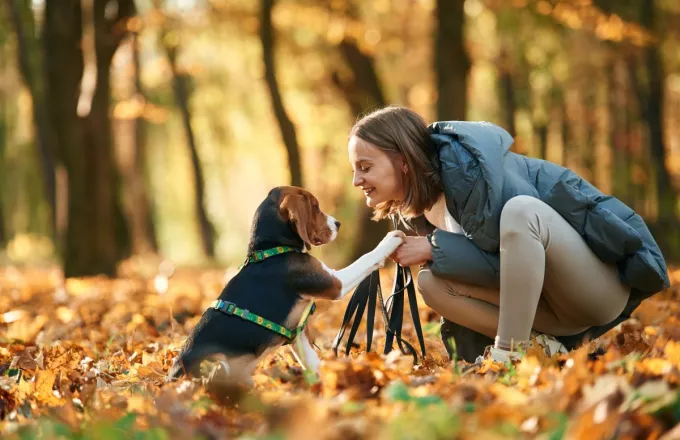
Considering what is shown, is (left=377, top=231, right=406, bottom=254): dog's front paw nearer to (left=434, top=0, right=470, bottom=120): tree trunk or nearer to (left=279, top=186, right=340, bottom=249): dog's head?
(left=279, top=186, right=340, bottom=249): dog's head

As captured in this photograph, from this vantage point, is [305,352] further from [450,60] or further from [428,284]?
[450,60]

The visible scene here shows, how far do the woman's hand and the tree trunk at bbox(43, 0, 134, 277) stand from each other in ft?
28.3

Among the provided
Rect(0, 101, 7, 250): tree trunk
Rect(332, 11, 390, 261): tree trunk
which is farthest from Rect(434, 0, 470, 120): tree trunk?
Rect(0, 101, 7, 250): tree trunk

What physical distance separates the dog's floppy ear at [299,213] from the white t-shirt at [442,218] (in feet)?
2.38

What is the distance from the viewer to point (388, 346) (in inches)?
163

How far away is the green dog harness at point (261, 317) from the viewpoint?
371 cm

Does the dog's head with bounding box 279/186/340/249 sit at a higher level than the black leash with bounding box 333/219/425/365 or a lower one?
higher

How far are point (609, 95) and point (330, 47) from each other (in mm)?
8949

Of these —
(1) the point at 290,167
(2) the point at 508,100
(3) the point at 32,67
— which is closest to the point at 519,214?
(1) the point at 290,167

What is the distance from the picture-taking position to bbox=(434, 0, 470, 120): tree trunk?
35.9 ft

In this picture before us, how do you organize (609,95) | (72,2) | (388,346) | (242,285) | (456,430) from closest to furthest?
(456,430) < (242,285) < (388,346) < (72,2) < (609,95)

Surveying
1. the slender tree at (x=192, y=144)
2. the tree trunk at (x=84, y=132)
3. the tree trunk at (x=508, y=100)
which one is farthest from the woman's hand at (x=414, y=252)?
the slender tree at (x=192, y=144)

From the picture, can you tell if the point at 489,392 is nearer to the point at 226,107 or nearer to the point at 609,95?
the point at 609,95

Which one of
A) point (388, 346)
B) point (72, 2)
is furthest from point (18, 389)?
point (72, 2)
